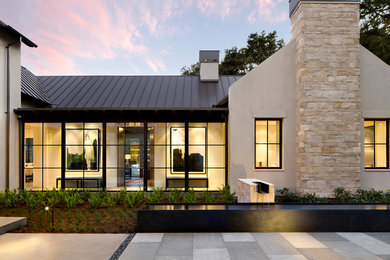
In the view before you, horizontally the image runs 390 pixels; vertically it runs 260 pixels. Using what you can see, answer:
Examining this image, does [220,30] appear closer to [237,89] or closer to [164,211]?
[237,89]

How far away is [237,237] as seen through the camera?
5.40 m

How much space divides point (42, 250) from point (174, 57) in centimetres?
3356

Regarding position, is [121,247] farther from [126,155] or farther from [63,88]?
[63,88]

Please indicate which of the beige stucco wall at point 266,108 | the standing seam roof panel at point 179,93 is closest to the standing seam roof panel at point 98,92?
the standing seam roof panel at point 179,93

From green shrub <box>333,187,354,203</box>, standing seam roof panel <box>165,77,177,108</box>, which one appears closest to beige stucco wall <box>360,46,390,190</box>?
green shrub <box>333,187,354,203</box>

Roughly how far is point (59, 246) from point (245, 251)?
3.78 metres

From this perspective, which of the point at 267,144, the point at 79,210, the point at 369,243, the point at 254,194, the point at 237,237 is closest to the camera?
the point at 369,243

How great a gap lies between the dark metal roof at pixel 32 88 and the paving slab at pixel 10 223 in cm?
648

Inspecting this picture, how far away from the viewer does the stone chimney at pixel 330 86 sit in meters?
8.91

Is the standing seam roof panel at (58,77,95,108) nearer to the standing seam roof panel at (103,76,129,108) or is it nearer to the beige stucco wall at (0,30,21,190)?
the standing seam roof panel at (103,76,129,108)

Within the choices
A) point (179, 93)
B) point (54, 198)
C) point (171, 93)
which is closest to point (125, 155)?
point (54, 198)

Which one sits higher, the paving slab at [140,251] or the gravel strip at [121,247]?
the paving slab at [140,251]

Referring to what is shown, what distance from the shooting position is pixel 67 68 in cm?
5353

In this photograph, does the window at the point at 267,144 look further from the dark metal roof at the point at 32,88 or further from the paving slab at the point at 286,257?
the dark metal roof at the point at 32,88
